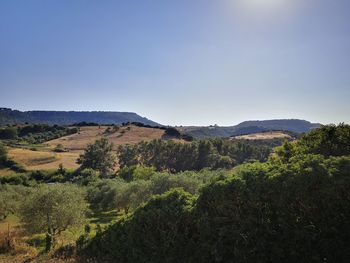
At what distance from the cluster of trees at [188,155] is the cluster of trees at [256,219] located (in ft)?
321

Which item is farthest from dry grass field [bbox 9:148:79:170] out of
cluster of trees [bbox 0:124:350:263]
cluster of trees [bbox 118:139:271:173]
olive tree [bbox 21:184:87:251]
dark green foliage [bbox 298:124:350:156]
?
cluster of trees [bbox 0:124:350:263]

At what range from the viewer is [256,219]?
13.0m

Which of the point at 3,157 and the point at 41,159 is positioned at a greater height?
the point at 3,157

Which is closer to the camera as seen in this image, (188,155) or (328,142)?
(328,142)

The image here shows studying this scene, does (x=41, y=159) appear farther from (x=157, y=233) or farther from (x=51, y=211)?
(x=157, y=233)

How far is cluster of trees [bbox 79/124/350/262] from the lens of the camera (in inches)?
466

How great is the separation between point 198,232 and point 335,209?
556 cm

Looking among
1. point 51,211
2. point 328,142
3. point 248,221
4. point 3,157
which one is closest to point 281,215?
point 248,221

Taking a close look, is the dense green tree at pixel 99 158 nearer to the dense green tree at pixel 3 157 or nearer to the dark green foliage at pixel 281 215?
the dense green tree at pixel 3 157

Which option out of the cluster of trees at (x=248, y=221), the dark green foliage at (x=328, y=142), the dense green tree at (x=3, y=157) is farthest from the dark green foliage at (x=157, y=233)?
the dense green tree at (x=3, y=157)

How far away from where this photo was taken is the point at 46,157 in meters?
143

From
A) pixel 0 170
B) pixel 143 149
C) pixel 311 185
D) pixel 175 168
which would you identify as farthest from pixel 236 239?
pixel 0 170

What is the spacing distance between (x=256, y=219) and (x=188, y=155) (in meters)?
107

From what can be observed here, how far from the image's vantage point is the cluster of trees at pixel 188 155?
388 feet
